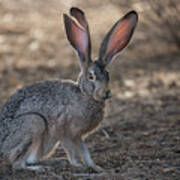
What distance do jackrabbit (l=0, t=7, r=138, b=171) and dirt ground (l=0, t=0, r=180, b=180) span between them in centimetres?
22

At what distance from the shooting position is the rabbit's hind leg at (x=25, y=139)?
5.07m

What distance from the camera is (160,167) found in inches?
203

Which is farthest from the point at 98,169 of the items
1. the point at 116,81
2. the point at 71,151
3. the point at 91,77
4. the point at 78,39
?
the point at 116,81

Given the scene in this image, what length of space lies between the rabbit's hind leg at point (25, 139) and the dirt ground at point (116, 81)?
140 mm

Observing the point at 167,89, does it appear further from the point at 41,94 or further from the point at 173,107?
the point at 41,94

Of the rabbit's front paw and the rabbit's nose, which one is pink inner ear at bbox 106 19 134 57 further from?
the rabbit's front paw

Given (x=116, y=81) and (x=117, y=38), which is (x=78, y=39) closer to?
(x=117, y=38)

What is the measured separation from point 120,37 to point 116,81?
3.36 metres

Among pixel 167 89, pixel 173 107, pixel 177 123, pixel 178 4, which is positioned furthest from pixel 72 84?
pixel 178 4

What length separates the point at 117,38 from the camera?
17.6 ft

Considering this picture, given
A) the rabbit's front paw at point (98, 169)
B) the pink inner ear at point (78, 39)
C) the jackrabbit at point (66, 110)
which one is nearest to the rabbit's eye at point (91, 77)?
the jackrabbit at point (66, 110)

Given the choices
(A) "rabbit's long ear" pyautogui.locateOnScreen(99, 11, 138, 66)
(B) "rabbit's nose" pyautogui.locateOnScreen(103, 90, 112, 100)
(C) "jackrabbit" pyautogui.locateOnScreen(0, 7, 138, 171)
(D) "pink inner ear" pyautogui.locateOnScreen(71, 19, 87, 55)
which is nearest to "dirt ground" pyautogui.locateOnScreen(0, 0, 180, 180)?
(C) "jackrabbit" pyautogui.locateOnScreen(0, 7, 138, 171)

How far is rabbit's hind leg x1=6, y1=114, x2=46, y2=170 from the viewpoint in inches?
199

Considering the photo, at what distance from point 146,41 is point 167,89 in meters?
2.76
